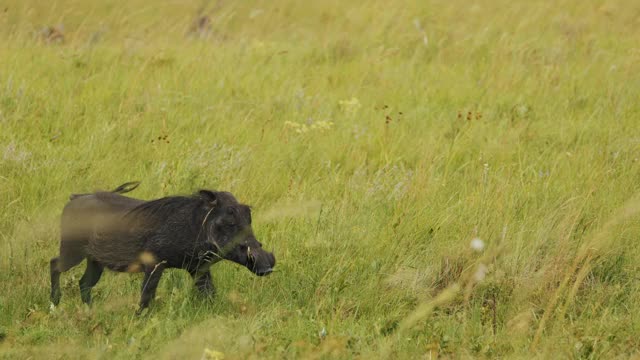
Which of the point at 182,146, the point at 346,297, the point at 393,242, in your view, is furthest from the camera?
the point at 182,146

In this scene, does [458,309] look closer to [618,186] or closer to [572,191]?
[572,191]

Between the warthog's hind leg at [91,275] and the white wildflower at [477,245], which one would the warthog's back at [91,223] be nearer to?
the warthog's hind leg at [91,275]

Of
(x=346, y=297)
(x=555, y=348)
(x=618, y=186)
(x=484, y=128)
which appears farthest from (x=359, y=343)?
(x=484, y=128)

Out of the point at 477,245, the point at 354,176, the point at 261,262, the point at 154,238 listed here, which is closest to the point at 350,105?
the point at 354,176

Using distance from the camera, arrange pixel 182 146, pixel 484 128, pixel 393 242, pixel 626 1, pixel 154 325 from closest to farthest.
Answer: pixel 154 325 → pixel 393 242 → pixel 182 146 → pixel 484 128 → pixel 626 1

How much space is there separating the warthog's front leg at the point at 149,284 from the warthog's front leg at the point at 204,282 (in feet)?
0.67

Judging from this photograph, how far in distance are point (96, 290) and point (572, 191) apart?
2.64 meters

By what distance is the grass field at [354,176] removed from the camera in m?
3.97

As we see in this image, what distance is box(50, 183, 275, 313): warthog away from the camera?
407 centimetres

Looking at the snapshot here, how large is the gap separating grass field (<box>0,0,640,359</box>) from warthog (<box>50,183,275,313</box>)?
0.14 meters

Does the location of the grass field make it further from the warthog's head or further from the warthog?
the warthog's head

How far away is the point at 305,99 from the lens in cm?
700

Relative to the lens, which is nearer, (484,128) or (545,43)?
(484,128)

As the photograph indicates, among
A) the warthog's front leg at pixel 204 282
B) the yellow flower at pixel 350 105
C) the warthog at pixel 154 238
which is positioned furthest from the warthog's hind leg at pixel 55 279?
the yellow flower at pixel 350 105
